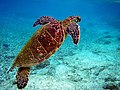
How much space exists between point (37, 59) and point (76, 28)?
3.22 ft

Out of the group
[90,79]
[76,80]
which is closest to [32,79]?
[76,80]

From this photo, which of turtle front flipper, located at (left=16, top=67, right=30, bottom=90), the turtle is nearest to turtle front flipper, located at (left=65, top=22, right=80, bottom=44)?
the turtle

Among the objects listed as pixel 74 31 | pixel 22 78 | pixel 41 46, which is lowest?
pixel 22 78

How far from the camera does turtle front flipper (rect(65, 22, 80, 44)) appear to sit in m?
3.09

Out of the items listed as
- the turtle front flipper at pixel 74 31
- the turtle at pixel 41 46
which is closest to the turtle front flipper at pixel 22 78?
the turtle at pixel 41 46

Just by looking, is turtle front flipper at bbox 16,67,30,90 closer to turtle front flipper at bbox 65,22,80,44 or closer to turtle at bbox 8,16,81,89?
turtle at bbox 8,16,81,89

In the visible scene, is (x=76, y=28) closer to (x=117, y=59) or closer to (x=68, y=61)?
(x=68, y=61)

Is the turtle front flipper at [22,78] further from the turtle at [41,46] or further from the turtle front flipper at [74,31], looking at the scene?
the turtle front flipper at [74,31]

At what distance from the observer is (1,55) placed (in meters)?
6.98

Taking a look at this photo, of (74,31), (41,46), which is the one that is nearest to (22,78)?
(41,46)

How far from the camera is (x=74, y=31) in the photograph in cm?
318

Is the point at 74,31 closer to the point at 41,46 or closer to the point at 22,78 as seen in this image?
the point at 41,46

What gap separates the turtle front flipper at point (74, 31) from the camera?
10.2 ft

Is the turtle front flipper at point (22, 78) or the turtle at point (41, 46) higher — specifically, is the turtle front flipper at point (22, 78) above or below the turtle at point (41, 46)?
below
